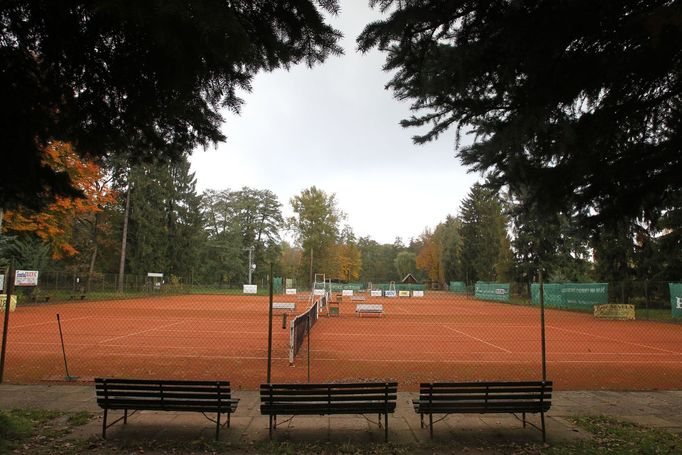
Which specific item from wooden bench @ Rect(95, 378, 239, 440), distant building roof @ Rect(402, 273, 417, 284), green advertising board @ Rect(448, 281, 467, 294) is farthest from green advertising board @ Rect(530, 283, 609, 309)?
distant building roof @ Rect(402, 273, 417, 284)

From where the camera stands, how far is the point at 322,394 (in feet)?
17.5

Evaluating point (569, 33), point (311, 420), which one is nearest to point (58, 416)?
point (311, 420)

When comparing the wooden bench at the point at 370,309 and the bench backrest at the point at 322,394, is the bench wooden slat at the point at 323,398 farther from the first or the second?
the wooden bench at the point at 370,309

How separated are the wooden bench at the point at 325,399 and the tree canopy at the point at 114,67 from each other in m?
3.10

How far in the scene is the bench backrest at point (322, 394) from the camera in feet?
17.4

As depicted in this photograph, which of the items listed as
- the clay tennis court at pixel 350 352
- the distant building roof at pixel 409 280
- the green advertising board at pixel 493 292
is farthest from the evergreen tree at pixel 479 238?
the clay tennis court at pixel 350 352

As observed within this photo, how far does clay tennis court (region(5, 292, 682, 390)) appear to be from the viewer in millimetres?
9922

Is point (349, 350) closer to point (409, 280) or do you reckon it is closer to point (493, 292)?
point (493, 292)

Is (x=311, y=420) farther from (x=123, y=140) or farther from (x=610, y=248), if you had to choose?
(x=610, y=248)

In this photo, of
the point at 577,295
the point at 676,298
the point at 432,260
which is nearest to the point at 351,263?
the point at 432,260

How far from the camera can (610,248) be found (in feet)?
116

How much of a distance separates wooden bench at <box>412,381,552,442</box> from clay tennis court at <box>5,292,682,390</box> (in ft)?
10.7

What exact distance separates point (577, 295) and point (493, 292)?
15.8 metres

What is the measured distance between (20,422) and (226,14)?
5654 millimetres
